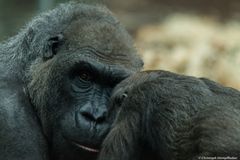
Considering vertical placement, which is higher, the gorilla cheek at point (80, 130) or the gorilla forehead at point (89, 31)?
the gorilla forehead at point (89, 31)

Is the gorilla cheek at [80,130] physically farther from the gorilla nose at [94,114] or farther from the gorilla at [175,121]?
the gorilla at [175,121]

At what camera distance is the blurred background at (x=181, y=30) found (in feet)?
42.9

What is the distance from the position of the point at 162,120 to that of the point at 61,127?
1.49m

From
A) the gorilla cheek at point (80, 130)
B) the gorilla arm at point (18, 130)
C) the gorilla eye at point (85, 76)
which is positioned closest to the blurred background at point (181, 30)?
the gorilla arm at point (18, 130)

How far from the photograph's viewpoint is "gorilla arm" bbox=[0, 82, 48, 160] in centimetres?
623

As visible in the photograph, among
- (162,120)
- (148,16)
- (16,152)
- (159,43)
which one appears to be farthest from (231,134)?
(148,16)

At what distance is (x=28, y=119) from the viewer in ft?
20.9

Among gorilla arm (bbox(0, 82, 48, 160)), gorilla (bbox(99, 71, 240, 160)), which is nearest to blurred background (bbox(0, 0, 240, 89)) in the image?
gorilla arm (bbox(0, 82, 48, 160))

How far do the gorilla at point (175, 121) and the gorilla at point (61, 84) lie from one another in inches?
34.9

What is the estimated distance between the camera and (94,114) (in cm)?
586

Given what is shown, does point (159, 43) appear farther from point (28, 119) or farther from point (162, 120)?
point (162, 120)

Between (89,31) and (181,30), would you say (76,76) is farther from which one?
(181,30)

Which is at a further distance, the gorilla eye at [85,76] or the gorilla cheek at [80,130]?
the gorilla eye at [85,76]

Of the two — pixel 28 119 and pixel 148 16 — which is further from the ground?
pixel 148 16
